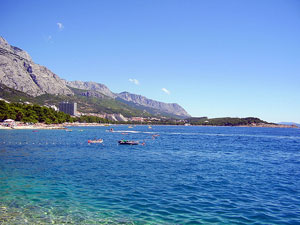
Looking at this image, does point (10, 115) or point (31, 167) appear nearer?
point (31, 167)

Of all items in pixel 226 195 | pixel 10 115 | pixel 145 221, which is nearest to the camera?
pixel 145 221

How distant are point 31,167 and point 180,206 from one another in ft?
78.7

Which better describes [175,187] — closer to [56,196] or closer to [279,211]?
[279,211]

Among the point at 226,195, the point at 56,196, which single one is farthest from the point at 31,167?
the point at 226,195

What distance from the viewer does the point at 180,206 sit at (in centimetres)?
1912

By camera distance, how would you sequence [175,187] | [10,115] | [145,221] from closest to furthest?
[145,221], [175,187], [10,115]

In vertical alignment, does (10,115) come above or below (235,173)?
above

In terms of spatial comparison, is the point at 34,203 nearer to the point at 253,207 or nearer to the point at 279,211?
the point at 253,207

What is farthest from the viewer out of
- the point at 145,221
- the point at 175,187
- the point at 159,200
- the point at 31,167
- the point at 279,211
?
the point at 31,167

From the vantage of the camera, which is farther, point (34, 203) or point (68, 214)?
point (34, 203)

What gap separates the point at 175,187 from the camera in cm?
2489

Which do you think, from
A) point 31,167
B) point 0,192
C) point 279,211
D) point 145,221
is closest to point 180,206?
point 145,221

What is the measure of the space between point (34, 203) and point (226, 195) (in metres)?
17.1

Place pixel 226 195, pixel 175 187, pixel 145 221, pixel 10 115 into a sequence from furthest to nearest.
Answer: pixel 10 115 < pixel 175 187 < pixel 226 195 < pixel 145 221
